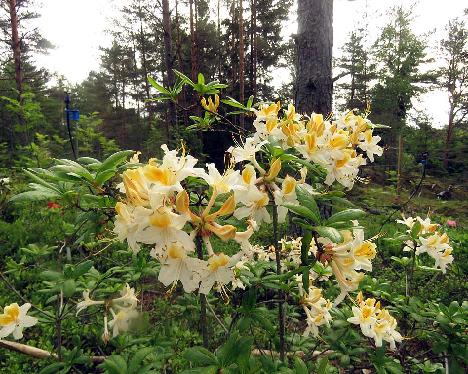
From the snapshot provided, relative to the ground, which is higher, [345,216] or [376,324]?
[345,216]

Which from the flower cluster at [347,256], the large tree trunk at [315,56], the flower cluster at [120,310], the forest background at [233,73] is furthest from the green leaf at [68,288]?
the forest background at [233,73]

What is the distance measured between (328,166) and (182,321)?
8.70 feet

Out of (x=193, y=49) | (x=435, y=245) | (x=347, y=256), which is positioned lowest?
(x=435, y=245)

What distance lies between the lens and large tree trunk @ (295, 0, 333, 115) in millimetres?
3375

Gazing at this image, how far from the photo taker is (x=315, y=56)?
339cm

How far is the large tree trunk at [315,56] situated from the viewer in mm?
3375

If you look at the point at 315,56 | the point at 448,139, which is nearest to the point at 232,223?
the point at 315,56

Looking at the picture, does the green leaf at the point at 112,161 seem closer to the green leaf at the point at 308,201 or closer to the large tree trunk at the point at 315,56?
the green leaf at the point at 308,201

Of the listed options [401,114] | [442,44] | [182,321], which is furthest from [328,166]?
[442,44]

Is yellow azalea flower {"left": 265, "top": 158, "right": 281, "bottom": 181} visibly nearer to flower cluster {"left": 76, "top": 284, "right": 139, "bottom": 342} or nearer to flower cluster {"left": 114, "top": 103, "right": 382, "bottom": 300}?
flower cluster {"left": 114, "top": 103, "right": 382, "bottom": 300}

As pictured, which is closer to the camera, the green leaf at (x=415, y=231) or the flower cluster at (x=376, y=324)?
the flower cluster at (x=376, y=324)

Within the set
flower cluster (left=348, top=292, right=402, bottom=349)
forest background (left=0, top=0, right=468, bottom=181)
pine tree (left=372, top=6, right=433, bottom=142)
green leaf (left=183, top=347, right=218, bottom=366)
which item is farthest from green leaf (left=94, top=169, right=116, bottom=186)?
pine tree (left=372, top=6, right=433, bottom=142)

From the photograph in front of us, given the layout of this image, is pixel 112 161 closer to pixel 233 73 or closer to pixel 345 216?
pixel 345 216

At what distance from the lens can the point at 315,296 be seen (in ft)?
4.99
